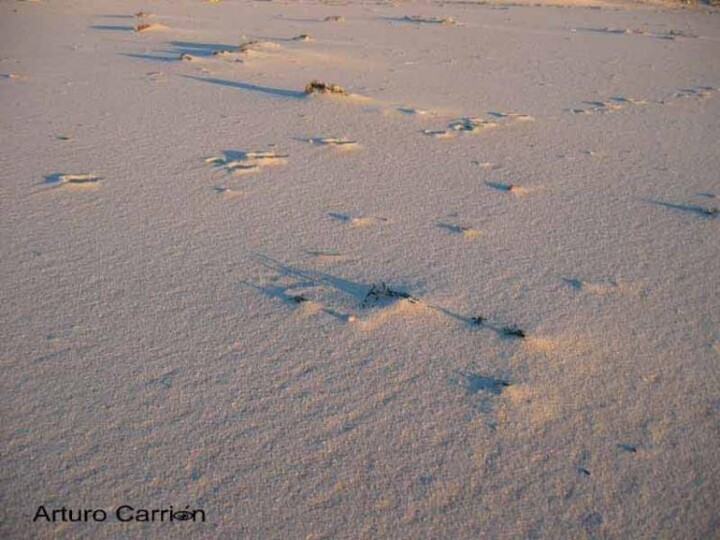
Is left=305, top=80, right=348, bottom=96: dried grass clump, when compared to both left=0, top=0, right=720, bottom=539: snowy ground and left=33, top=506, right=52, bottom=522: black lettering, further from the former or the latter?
left=33, top=506, right=52, bottom=522: black lettering

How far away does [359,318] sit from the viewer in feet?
10.4

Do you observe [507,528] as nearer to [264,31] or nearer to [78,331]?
[78,331]

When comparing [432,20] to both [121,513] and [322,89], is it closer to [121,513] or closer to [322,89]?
[322,89]

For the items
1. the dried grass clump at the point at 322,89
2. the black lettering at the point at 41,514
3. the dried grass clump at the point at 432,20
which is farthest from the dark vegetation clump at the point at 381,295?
the dried grass clump at the point at 432,20

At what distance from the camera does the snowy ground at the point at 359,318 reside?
2.25 m

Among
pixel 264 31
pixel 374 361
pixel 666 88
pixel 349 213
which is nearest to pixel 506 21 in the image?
pixel 264 31

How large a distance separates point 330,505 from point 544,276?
7.02ft

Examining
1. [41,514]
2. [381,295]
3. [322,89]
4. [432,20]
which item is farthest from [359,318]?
[432,20]

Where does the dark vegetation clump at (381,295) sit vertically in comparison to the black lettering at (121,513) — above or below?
above

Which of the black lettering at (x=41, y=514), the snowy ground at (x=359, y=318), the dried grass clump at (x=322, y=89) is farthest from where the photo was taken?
the dried grass clump at (x=322, y=89)

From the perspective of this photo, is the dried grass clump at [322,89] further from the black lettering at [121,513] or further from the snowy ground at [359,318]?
the black lettering at [121,513]

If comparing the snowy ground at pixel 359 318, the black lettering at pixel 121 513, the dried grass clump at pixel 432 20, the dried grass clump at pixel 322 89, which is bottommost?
the black lettering at pixel 121 513

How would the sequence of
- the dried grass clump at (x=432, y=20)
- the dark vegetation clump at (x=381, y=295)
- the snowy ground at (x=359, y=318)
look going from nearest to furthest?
1. the snowy ground at (x=359, y=318)
2. the dark vegetation clump at (x=381, y=295)
3. the dried grass clump at (x=432, y=20)

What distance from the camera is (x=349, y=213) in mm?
4383
